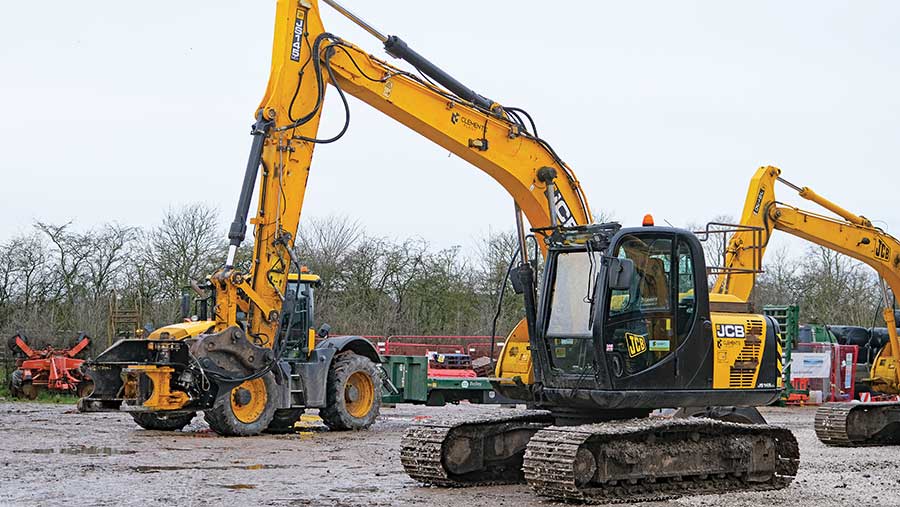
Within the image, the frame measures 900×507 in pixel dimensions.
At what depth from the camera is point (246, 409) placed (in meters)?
16.8

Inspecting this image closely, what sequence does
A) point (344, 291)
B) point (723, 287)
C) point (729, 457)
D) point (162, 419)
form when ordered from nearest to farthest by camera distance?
point (729, 457) < point (723, 287) < point (162, 419) < point (344, 291)

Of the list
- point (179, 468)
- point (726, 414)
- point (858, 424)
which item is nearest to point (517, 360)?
point (726, 414)

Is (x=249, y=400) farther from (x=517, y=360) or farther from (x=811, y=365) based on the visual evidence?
(x=811, y=365)

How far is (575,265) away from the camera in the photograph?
11102 mm

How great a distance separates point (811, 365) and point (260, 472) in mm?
19230

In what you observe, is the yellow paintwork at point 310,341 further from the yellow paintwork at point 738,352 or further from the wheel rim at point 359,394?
the yellow paintwork at point 738,352

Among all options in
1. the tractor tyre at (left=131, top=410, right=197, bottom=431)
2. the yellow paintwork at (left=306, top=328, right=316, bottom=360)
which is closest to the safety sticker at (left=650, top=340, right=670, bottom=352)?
the yellow paintwork at (left=306, top=328, right=316, bottom=360)

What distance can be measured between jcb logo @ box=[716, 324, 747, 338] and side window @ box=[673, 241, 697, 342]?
0.40 metres

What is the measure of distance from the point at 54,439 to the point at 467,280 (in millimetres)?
29155

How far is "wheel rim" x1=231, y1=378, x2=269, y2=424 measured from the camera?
16.6m

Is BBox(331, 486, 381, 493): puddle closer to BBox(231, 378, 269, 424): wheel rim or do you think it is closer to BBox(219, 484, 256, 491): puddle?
BBox(219, 484, 256, 491): puddle

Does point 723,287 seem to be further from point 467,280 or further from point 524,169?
point 467,280

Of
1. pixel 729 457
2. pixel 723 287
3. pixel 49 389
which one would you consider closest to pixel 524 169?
pixel 723 287

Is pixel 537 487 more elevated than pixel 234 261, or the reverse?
pixel 234 261
